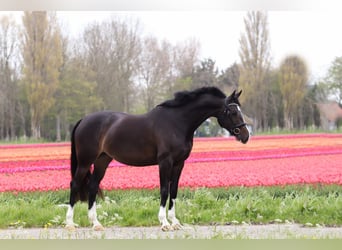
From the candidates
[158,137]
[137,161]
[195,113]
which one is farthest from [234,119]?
[137,161]

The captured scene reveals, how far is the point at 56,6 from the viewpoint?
700cm

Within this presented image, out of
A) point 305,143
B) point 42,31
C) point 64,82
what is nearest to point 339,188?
point 305,143

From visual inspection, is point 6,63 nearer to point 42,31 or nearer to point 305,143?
point 42,31

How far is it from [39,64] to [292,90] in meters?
4.15

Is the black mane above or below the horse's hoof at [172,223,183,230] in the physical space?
above

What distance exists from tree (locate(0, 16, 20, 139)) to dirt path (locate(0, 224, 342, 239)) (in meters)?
2.04

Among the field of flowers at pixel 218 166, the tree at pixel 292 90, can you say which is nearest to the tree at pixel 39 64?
the field of flowers at pixel 218 166

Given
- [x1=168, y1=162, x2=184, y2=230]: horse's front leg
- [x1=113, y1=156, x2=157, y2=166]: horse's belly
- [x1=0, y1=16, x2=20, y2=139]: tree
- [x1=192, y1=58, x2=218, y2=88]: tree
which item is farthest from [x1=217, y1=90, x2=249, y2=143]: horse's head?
[x1=0, y1=16, x2=20, y2=139]: tree

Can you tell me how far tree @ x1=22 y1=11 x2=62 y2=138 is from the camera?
791 cm

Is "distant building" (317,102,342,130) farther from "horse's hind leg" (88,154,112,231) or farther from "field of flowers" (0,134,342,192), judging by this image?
"horse's hind leg" (88,154,112,231)

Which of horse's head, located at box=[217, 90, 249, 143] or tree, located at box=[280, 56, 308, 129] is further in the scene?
tree, located at box=[280, 56, 308, 129]

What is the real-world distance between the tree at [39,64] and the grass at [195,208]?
1.40 m

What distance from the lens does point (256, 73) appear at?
27.0 ft

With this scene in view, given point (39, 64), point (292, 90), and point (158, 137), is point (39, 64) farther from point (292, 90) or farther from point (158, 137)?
point (292, 90)
